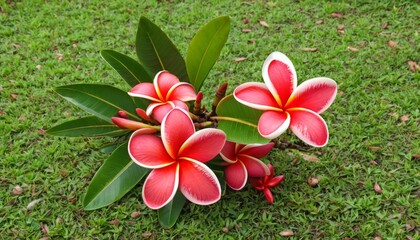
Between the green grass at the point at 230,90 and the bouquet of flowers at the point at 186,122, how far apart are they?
0.20 m

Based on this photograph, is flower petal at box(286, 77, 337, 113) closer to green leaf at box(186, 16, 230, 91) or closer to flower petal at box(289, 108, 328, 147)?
flower petal at box(289, 108, 328, 147)

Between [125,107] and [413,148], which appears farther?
[413,148]

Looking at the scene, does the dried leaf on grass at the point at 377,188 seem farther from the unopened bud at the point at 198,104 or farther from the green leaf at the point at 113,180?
the green leaf at the point at 113,180

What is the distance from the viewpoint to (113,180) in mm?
1908

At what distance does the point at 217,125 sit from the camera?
6.43 ft

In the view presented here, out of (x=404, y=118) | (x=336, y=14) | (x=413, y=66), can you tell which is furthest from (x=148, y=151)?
(x=336, y=14)

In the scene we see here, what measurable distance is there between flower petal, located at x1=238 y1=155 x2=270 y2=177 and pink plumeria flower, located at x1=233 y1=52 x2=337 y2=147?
0.36 metres

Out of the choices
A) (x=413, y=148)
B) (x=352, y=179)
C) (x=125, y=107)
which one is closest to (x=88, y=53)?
(x=125, y=107)

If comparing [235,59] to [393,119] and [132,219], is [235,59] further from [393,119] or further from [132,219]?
[132,219]

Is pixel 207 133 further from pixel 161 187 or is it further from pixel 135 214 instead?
pixel 135 214

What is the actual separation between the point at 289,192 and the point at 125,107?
90 centimetres

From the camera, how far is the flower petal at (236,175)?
6.47 feet

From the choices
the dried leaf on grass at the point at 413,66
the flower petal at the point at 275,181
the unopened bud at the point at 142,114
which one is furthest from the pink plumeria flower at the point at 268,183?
the dried leaf on grass at the point at 413,66

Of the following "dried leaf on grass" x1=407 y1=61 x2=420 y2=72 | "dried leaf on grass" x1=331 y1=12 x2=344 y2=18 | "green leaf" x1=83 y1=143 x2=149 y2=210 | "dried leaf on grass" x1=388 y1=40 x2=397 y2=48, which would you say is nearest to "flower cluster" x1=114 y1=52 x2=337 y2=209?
"green leaf" x1=83 y1=143 x2=149 y2=210
